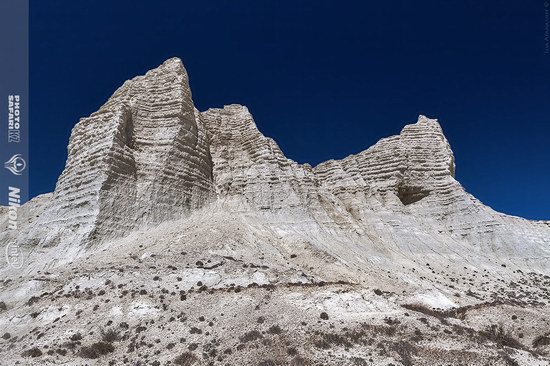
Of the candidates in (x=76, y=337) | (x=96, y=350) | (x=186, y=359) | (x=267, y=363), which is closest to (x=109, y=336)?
(x=96, y=350)

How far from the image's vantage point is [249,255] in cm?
3120

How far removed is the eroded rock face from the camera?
3512 cm

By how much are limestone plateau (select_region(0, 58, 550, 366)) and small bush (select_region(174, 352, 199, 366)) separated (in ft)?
0.93

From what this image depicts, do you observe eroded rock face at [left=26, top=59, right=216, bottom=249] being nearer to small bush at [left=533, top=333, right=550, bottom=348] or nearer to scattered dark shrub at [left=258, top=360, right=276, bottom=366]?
scattered dark shrub at [left=258, top=360, right=276, bottom=366]

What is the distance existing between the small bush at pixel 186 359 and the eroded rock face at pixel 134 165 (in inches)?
789

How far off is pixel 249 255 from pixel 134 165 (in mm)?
17475

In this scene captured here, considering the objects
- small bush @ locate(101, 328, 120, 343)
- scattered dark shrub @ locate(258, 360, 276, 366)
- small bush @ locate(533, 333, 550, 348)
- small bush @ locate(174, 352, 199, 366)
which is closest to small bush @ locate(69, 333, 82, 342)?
small bush @ locate(101, 328, 120, 343)

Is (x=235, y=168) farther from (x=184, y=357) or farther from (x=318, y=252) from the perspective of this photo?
(x=184, y=357)

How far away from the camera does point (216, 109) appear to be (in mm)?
57562

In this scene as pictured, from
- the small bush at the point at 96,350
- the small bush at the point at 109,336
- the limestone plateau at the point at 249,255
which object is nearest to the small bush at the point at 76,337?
the limestone plateau at the point at 249,255

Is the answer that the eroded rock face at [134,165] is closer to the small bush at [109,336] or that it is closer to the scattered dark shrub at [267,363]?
the small bush at [109,336]

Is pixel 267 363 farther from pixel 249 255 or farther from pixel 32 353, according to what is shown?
pixel 249 255

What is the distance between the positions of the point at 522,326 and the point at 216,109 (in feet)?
150

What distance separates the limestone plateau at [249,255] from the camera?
17578 mm
